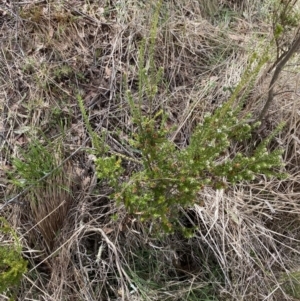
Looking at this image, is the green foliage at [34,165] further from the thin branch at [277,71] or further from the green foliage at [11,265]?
the thin branch at [277,71]

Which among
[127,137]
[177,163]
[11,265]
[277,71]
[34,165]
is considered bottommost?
[11,265]

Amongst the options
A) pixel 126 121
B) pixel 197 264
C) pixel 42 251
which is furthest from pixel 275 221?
pixel 42 251

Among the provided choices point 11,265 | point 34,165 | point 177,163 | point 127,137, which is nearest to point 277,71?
point 177,163

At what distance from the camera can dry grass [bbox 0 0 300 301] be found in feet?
7.17

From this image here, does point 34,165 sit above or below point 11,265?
above

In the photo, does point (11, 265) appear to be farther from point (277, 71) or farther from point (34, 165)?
point (277, 71)

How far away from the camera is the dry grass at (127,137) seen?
2186 millimetres

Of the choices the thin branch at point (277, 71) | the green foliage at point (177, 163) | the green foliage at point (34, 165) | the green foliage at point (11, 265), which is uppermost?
the thin branch at point (277, 71)

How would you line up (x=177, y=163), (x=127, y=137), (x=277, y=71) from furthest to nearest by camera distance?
(x=127, y=137) → (x=277, y=71) → (x=177, y=163)

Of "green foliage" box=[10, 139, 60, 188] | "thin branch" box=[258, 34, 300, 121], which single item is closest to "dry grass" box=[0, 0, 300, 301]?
"green foliage" box=[10, 139, 60, 188]

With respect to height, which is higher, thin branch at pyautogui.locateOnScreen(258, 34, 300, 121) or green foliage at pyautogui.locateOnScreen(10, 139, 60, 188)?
thin branch at pyautogui.locateOnScreen(258, 34, 300, 121)

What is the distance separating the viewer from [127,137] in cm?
249

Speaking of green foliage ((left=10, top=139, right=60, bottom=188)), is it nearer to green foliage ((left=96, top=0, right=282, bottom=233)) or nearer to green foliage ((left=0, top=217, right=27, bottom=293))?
green foliage ((left=0, top=217, right=27, bottom=293))

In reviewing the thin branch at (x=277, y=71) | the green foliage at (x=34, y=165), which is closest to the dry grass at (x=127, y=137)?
the green foliage at (x=34, y=165)
